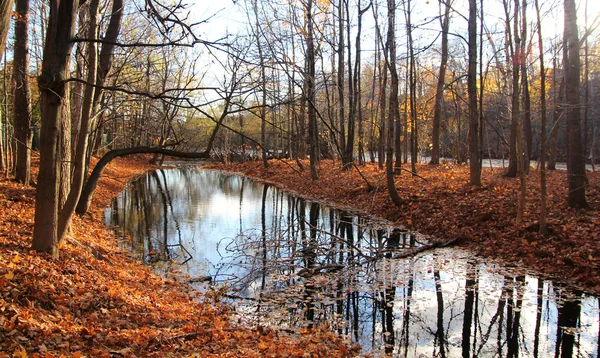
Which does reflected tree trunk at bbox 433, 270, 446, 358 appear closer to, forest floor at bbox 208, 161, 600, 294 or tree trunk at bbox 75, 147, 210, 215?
forest floor at bbox 208, 161, 600, 294

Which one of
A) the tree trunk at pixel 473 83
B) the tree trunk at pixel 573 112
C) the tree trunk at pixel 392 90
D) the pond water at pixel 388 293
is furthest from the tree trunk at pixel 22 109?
the tree trunk at pixel 573 112

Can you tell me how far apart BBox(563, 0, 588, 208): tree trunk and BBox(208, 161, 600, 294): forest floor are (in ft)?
1.55

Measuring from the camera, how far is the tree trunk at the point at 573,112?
10.4m

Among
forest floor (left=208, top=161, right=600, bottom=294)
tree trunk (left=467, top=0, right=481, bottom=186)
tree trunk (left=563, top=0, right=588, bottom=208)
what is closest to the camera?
forest floor (left=208, top=161, right=600, bottom=294)

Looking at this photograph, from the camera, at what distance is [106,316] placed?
5.39 m

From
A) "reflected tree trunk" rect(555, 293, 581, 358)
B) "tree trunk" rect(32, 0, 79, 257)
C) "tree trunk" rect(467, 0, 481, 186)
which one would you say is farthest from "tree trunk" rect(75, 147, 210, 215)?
"tree trunk" rect(467, 0, 481, 186)

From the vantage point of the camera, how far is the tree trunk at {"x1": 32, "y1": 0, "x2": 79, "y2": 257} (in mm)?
→ 5859

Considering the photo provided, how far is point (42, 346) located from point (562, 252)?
381 inches

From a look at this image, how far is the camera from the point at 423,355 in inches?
220

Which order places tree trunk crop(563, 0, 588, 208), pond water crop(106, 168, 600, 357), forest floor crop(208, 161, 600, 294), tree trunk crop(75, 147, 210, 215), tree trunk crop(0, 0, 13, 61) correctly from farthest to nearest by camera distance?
tree trunk crop(563, 0, 588, 208), forest floor crop(208, 161, 600, 294), tree trunk crop(75, 147, 210, 215), pond water crop(106, 168, 600, 357), tree trunk crop(0, 0, 13, 61)

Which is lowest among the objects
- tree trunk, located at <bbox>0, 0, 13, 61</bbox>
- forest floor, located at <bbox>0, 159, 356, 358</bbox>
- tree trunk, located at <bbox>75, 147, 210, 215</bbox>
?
forest floor, located at <bbox>0, 159, 356, 358</bbox>

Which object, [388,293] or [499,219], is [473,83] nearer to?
[499,219]

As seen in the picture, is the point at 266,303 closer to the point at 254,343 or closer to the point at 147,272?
the point at 254,343

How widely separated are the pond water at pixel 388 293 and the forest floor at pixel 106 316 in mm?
756
